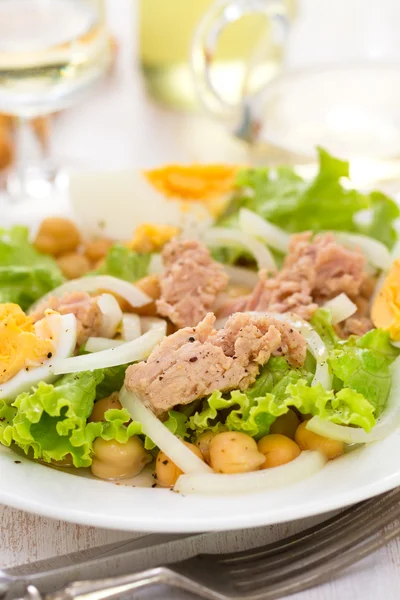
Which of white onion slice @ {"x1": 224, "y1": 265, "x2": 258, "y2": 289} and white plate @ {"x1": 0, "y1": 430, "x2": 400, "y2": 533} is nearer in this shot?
white plate @ {"x1": 0, "y1": 430, "x2": 400, "y2": 533}

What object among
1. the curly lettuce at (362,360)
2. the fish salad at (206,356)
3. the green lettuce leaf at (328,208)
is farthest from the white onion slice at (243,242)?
the curly lettuce at (362,360)

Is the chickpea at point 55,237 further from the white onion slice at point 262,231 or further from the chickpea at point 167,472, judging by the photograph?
the chickpea at point 167,472

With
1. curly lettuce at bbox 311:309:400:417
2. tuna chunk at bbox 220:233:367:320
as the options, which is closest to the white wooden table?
curly lettuce at bbox 311:309:400:417

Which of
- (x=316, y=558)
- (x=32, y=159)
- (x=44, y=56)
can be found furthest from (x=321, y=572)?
(x=32, y=159)

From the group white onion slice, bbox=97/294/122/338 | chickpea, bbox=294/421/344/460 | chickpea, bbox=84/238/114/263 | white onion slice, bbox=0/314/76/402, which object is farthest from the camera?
chickpea, bbox=84/238/114/263

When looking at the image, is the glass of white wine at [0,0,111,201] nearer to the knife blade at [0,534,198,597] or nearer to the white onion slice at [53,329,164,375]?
the white onion slice at [53,329,164,375]

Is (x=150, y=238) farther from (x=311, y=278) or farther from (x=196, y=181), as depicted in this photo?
(x=311, y=278)

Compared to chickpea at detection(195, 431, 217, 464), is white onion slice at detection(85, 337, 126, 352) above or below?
above

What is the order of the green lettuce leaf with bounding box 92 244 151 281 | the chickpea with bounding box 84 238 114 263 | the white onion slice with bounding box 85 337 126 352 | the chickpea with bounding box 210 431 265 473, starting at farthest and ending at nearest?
the chickpea with bounding box 84 238 114 263
the green lettuce leaf with bounding box 92 244 151 281
the white onion slice with bounding box 85 337 126 352
the chickpea with bounding box 210 431 265 473
